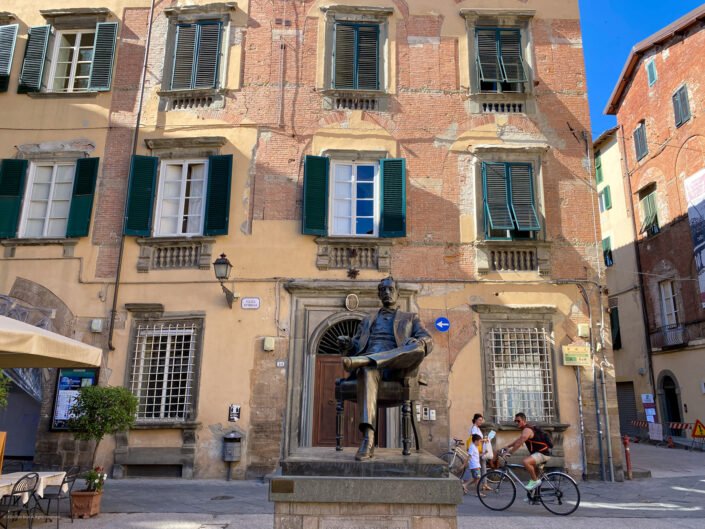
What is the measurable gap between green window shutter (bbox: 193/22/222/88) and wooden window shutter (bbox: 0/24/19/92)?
450 cm

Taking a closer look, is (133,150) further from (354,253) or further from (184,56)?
(354,253)

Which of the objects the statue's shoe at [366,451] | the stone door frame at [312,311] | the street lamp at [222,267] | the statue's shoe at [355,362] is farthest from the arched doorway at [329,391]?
the statue's shoe at [366,451]

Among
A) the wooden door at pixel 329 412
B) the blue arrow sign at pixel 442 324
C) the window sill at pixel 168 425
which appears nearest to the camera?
the window sill at pixel 168 425

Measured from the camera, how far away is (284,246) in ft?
40.8

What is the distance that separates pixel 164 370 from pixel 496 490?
6.93m

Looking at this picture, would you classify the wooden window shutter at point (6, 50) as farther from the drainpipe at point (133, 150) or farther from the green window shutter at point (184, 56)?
the green window shutter at point (184, 56)

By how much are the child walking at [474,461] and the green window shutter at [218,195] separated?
6.49 meters

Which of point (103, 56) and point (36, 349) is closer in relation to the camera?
point (36, 349)

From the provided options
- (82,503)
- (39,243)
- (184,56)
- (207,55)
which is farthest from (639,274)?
(82,503)

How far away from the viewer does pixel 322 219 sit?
489 inches

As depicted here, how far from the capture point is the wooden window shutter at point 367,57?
1353 cm

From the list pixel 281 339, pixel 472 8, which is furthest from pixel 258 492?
pixel 472 8

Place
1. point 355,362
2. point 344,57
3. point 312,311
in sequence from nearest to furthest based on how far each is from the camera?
point 355,362 → point 312,311 → point 344,57

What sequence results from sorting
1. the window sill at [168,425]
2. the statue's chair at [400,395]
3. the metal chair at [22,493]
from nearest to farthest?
the statue's chair at [400,395]
the metal chair at [22,493]
the window sill at [168,425]
